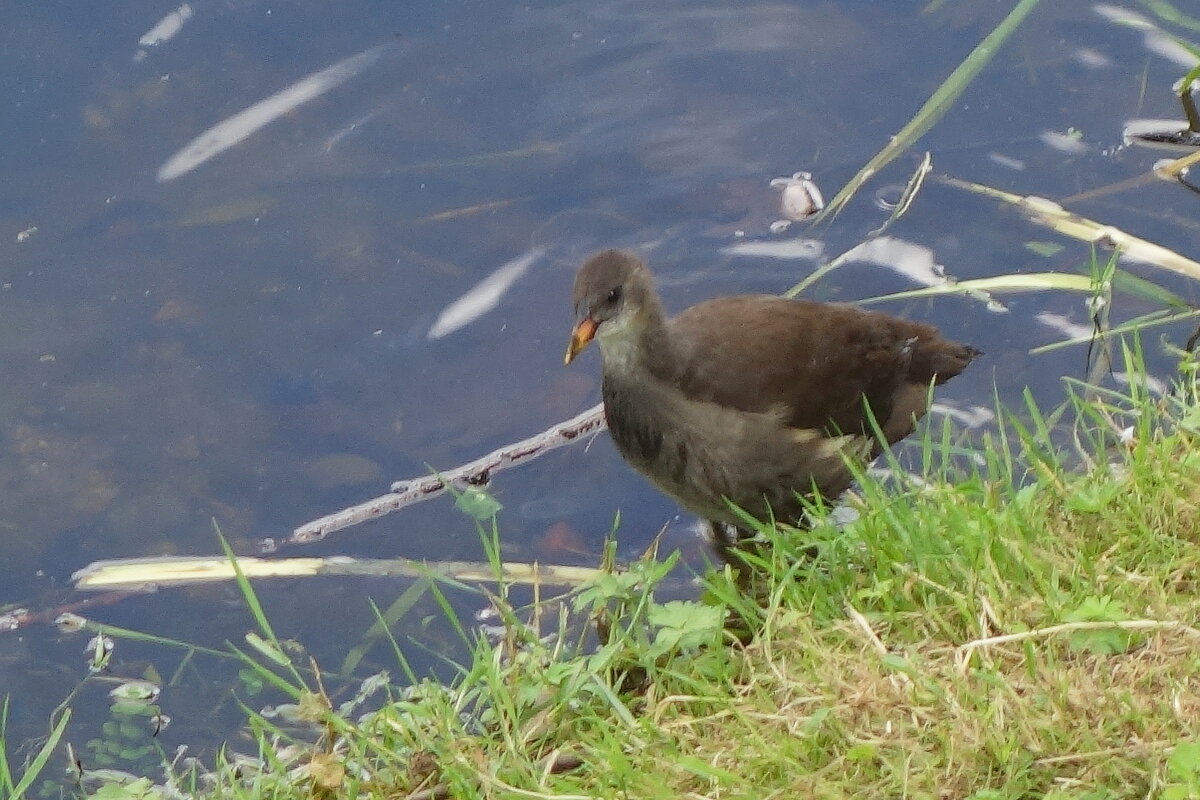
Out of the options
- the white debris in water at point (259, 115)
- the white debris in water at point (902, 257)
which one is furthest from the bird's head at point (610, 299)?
the white debris in water at point (259, 115)

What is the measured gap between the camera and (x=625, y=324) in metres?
4.19

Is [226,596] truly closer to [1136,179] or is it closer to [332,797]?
[332,797]

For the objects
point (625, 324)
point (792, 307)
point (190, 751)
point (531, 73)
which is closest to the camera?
point (190, 751)

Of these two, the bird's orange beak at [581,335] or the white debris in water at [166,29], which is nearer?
the bird's orange beak at [581,335]

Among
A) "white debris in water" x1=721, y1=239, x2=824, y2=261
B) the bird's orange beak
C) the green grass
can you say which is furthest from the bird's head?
"white debris in water" x1=721, y1=239, x2=824, y2=261

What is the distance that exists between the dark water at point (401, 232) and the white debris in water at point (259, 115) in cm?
2

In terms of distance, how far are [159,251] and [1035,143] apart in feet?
10.2

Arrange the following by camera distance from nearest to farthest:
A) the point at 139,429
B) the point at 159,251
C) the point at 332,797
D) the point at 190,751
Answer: the point at 332,797 → the point at 190,751 → the point at 139,429 → the point at 159,251

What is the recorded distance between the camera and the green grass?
2547 millimetres

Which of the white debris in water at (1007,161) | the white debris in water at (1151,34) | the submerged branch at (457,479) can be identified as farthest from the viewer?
the white debris in water at (1151,34)

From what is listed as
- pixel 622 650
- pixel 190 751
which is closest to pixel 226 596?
pixel 190 751

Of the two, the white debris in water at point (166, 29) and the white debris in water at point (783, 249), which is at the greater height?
the white debris in water at point (166, 29)

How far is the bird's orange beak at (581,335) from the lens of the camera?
4.10 meters

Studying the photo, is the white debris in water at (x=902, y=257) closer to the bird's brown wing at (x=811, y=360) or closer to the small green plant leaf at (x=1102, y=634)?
the bird's brown wing at (x=811, y=360)
